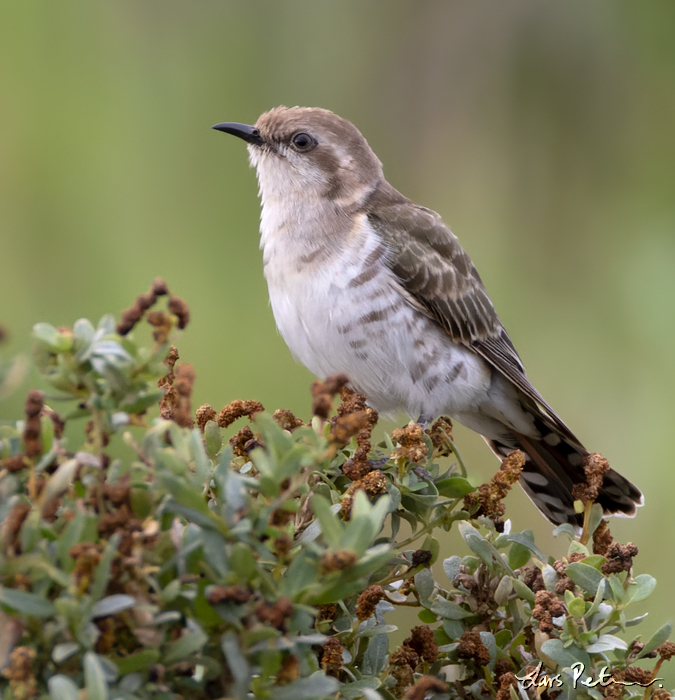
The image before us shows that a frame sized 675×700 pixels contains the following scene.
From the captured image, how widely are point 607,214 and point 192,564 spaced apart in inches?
110

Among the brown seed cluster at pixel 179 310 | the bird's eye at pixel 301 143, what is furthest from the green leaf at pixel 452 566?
the bird's eye at pixel 301 143

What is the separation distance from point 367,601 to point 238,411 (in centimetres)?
29

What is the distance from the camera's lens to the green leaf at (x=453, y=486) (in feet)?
3.11

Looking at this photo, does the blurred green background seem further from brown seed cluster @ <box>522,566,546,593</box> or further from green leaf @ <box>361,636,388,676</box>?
green leaf @ <box>361,636,388,676</box>

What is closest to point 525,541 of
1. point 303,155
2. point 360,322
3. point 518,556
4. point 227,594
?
point 518,556

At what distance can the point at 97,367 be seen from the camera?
1.93 feet

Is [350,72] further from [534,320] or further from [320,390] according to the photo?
[320,390]

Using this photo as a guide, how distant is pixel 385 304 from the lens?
6.08 feet

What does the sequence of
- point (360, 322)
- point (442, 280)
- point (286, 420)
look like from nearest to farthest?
1. point (286, 420)
2. point (360, 322)
3. point (442, 280)

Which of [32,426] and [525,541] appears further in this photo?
[525,541]

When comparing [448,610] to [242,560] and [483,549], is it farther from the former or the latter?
[242,560]

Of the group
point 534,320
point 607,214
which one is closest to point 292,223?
point 534,320

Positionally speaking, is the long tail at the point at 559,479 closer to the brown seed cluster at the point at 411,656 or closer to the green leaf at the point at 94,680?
the brown seed cluster at the point at 411,656

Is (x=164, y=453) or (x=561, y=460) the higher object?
(x=561, y=460)
